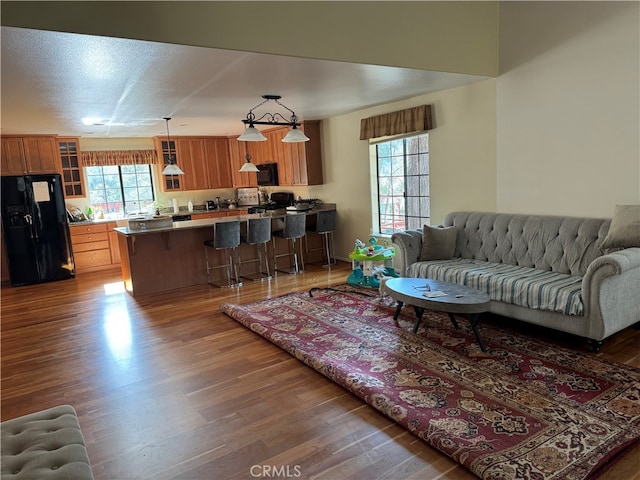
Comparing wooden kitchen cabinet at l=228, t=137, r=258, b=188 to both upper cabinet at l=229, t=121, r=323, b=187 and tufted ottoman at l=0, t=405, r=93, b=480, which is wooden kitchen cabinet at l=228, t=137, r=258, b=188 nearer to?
upper cabinet at l=229, t=121, r=323, b=187

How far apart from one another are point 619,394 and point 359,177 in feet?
14.9

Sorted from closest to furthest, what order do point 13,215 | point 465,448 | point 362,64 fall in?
1. point 465,448
2. point 362,64
3. point 13,215

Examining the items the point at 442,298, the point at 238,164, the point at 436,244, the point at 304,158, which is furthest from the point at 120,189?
the point at 442,298

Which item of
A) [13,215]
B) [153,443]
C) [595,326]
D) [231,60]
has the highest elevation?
[231,60]

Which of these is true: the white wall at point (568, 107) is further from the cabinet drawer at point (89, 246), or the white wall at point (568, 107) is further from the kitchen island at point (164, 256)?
the cabinet drawer at point (89, 246)

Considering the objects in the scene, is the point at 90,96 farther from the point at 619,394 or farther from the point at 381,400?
the point at 619,394

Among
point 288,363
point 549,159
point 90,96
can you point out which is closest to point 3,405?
point 288,363

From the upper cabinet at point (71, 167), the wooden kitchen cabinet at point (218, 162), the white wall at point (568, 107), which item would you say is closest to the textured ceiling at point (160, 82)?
the white wall at point (568, 107)

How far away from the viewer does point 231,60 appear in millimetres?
3258

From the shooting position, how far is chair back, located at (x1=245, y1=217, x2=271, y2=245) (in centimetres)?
595

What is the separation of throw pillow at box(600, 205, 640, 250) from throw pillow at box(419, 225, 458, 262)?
1.43 meters

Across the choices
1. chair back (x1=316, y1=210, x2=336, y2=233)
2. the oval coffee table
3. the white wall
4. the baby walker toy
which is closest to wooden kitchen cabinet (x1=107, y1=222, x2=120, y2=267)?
chair back (x1=316, y1=210, x2=336, y2=233)

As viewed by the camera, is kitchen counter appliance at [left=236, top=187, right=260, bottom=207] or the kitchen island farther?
kitchen counter appliance at [left=236, top=187, right=260, bottom=207]

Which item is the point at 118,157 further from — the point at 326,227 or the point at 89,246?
the point at 326,227
